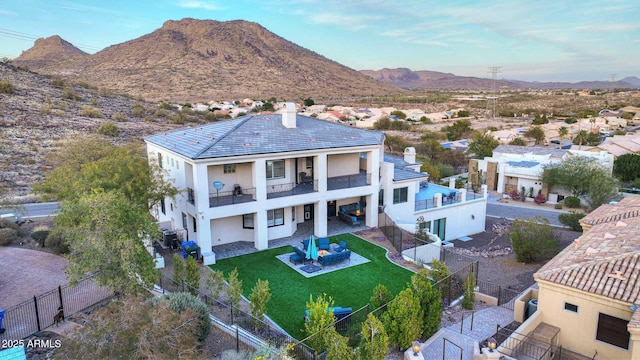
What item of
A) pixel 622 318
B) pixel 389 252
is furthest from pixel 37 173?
pixel 622 318

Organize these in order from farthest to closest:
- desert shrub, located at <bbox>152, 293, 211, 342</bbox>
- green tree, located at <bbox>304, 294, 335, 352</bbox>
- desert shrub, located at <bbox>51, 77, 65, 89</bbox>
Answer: desert shrub, located at <bbox>51, 77, 65, 89</bbox> < desert shrub, located at <bbox>152, 293, 211, 342</bbox> < green tree, located at <bbox>304, 294, 335, 352</bbox>

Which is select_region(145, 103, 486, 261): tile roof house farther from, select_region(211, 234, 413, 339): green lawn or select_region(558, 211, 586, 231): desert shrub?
select_region(558, 211, 586, 231): desert shrub

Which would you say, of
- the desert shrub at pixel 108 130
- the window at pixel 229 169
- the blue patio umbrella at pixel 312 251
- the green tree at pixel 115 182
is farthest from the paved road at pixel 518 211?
the desert shrub at pixel 108 130

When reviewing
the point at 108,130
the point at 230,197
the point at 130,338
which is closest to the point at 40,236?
the point at 230,197

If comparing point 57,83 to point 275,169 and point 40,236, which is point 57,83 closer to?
point 40,236

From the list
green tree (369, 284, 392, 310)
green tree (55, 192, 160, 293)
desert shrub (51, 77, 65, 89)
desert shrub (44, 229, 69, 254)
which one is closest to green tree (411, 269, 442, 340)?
green tree (369, 284, 392, 310)

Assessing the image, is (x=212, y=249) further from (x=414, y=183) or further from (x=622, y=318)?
(x=622, y=318)
